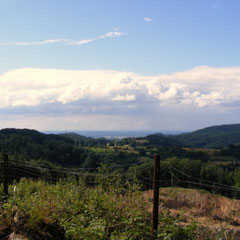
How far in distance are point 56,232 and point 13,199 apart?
5.46 feet

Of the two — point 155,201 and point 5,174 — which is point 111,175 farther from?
point 5,174

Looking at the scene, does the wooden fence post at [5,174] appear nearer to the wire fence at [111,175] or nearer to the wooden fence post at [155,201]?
the wire fence at [111,175]

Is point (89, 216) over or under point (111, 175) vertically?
under

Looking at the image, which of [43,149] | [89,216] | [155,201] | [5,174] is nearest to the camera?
[155,201]

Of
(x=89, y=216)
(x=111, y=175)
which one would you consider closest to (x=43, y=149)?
(x=111, y=175)

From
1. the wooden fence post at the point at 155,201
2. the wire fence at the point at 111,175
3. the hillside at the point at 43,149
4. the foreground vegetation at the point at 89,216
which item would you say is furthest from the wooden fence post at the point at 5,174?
the hillside at the point at 43,149

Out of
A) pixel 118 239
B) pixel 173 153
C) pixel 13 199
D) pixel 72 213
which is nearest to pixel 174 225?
pixel 118 239

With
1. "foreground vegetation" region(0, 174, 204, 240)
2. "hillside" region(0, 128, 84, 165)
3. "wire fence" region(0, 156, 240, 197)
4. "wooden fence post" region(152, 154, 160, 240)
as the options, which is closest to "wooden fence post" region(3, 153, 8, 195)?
"wire fence" region(0, 156, 240, 197)

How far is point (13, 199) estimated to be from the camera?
669 cm

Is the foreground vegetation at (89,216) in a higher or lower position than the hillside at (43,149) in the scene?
higher

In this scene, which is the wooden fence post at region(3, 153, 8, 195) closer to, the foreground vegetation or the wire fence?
the wire fence

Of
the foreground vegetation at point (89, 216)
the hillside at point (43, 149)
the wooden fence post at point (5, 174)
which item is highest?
the wooden fence post at point (5, 174)

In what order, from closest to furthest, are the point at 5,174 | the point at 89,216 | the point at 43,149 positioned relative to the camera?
the point at 89,216 → the point at 5,174 → the point at 43,149

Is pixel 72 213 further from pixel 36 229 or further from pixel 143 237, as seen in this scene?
pixel 143 237
